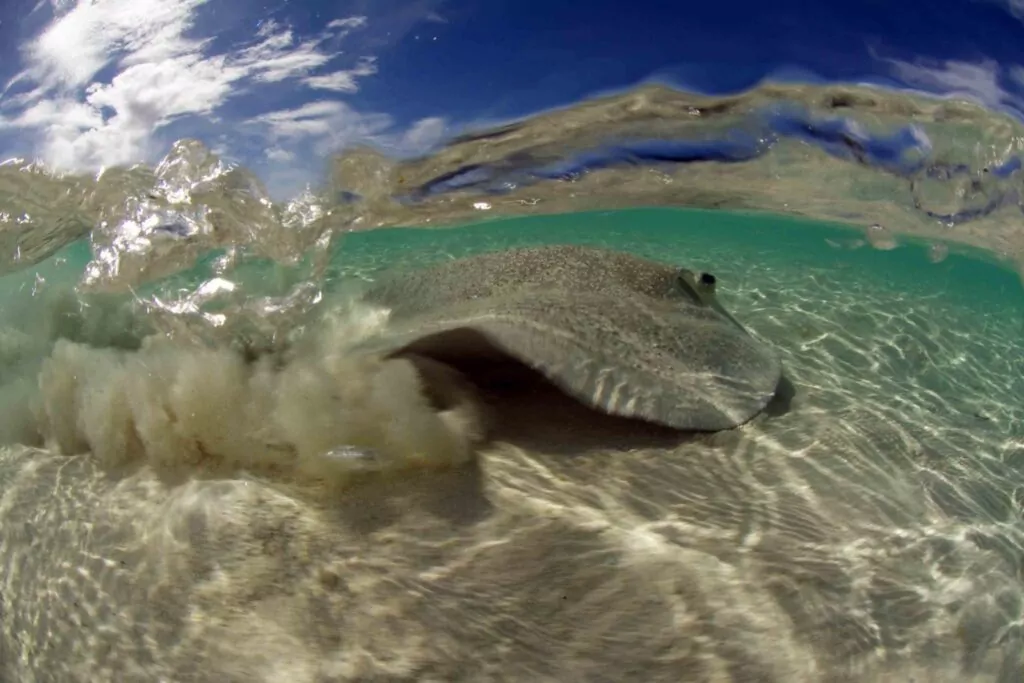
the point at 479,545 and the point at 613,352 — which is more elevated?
the point at 613,352

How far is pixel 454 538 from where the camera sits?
3129 mm

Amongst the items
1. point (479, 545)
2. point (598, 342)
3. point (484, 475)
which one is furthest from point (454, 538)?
point (598, 342)

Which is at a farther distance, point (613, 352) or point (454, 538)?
point (613, 352)

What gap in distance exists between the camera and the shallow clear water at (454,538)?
2803mm

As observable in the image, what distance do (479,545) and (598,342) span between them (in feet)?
5.69

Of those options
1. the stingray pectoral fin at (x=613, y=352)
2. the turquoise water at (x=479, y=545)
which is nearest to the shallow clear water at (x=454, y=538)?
the turquoise water at (x=479, y=545)

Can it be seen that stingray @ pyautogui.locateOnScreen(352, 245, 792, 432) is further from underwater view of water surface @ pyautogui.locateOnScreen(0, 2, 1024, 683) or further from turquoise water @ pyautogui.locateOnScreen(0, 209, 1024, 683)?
turquoise water @ pyautogui.locateOnScreen(0, 209, 1024, 683)

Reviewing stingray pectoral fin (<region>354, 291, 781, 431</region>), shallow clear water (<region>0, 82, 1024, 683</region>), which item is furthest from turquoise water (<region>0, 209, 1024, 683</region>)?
stingray pectoral fin (<region>354, 291, 781, 431</region>)

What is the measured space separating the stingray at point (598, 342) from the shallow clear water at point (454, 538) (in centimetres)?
26

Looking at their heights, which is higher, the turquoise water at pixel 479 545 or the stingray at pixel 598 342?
the stingray at pixel 598 342

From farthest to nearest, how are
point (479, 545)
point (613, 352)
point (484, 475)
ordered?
point (613, 352)
point (484, 475)
point (479, 545)

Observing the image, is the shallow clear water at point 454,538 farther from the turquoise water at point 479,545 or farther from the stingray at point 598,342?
the stingray at point 598,342

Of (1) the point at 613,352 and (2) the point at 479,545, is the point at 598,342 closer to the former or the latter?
(1) the point at 613,352

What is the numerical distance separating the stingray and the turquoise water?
0.30 meters
